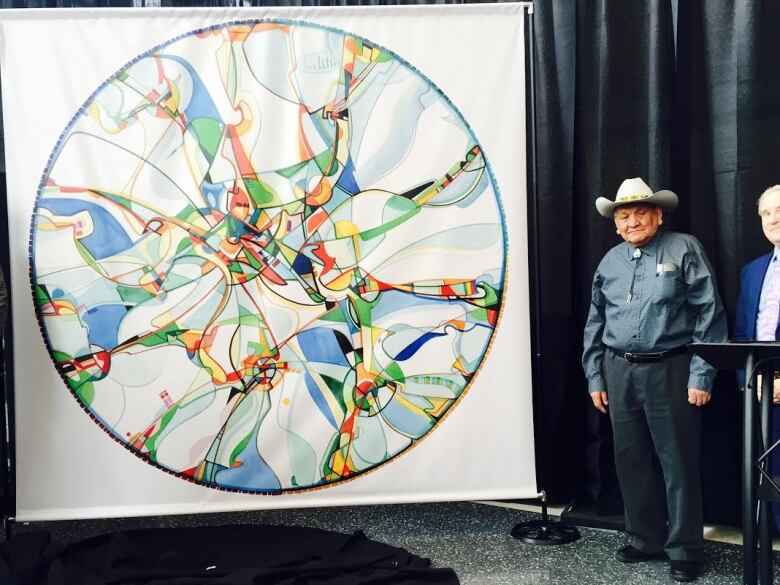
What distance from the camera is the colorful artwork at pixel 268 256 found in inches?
103

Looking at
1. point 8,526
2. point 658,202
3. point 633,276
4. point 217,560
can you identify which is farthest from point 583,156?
point 8,526

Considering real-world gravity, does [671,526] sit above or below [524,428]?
below

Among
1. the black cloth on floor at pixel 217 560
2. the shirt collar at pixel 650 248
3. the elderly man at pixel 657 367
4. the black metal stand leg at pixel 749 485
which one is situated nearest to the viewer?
the black metal stand leg at pixel 749 485

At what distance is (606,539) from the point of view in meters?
2.76

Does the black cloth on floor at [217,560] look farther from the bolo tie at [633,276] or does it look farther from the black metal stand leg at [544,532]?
the bolo tie at [633,276]

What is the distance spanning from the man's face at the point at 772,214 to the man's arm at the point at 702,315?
224mm

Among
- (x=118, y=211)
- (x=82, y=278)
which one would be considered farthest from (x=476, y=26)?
(x=82, y=278)

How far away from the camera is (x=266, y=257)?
268cm

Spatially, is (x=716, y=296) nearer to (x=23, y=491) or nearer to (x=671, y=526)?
(x=671, y=526)

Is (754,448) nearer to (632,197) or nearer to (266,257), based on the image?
(632,197)

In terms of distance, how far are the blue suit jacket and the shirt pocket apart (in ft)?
0.88

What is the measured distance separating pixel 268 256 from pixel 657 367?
1.48m

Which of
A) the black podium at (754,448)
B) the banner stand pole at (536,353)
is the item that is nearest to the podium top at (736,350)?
the black podium at (754,448)

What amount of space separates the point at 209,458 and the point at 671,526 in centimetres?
171
